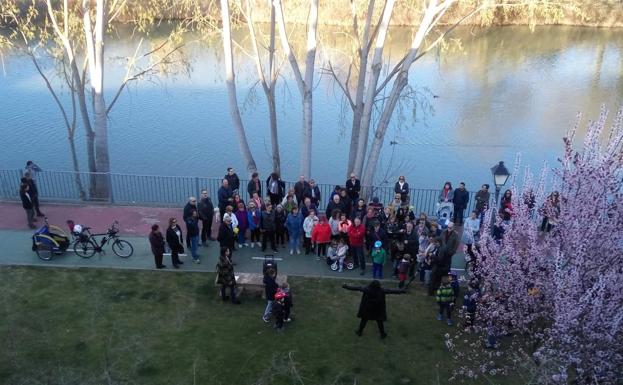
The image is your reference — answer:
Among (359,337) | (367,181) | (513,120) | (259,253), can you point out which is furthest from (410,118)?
(359,337)

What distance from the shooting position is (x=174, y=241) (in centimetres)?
1191

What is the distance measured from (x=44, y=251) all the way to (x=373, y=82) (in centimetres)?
939

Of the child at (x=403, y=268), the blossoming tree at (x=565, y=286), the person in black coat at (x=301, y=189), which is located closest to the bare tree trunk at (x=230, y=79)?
the person in black coat at (x=301, y=189)

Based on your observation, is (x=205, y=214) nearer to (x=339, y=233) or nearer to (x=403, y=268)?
(x=339, y=233)

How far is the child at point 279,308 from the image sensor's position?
10.1 metres

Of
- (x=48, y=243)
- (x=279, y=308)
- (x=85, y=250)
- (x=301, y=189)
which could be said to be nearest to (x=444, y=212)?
(x=301, y=189)

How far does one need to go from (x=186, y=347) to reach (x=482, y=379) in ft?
16.9

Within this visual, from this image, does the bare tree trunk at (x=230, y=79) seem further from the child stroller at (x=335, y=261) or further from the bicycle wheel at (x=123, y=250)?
the child stroller at (x=335, y=261)

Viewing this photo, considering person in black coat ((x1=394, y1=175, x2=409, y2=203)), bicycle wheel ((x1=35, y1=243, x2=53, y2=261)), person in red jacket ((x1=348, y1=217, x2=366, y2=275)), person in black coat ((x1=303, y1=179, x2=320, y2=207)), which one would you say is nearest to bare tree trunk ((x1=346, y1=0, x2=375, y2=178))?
person in black coat ((x1=394, y1=175, x2=409, y2=203))

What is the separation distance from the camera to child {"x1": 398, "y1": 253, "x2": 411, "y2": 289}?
1146 centimetres

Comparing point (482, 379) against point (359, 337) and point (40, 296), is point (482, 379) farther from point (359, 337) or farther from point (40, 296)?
point (40, 296)

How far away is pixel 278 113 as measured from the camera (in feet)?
93.7

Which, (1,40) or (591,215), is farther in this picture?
(1,40)

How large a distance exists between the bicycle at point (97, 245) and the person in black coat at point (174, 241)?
127cm
